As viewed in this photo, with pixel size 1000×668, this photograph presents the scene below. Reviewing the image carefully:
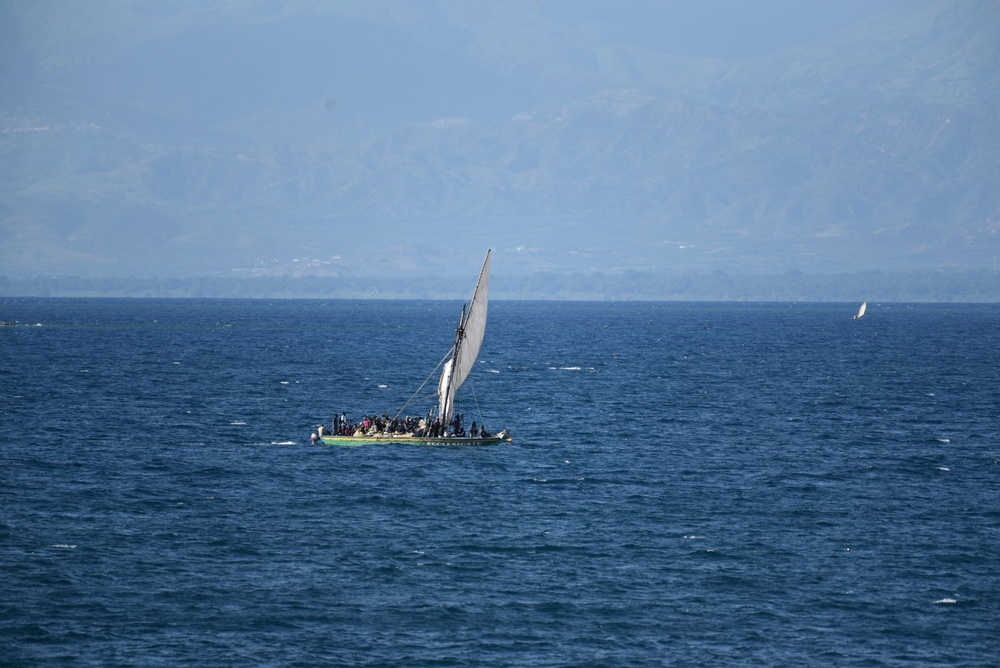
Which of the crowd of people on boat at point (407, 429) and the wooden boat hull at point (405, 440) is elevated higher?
the crowd of people on boat at point (407, 429)

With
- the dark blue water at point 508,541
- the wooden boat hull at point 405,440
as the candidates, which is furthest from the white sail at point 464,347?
the dark blue water at point 508,541

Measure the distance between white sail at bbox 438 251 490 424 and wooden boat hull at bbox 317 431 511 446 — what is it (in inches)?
66.5

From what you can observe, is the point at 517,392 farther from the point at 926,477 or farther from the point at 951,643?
the point at 951,643

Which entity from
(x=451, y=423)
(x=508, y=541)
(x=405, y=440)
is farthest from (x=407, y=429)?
(x=508, y=541)

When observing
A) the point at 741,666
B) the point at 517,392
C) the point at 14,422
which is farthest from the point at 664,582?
the point at 517,392

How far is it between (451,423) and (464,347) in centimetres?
623

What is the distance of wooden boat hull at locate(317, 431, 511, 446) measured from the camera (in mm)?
104875

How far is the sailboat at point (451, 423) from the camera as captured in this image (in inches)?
4094

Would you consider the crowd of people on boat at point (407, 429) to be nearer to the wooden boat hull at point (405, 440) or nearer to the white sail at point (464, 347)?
the wooden boat hull at point (405, 440)

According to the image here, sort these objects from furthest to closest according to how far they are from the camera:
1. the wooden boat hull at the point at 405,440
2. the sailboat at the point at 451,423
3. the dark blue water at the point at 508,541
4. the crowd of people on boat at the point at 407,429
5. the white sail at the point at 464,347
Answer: the crowd of people on boat at the point at 407,429
the wooden boat hull at the point at 405,440
the sailboat at the point at 451,423
the white sail at the point at 464,347
the dark blue water at the point at 508,541

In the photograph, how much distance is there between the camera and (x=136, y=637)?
56125 mm

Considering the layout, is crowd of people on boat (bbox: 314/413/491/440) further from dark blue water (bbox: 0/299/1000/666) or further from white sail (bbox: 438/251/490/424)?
dark blue water (bbox: 0/299/1000/666)

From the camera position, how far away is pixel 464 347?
344 ft

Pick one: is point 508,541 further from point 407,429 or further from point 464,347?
point 407,429
